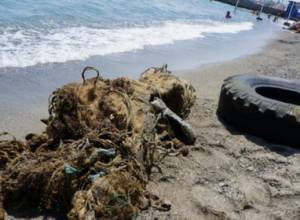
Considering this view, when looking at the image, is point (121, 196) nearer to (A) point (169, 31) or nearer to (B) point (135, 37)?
(B) point (135, 37)

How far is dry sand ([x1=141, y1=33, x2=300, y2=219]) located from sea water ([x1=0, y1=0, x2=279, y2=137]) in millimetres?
2152

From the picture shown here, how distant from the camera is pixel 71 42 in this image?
11609mm

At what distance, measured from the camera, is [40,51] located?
396 inches

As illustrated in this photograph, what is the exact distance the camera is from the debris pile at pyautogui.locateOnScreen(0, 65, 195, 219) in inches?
163

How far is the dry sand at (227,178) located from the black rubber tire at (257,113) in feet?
0.50

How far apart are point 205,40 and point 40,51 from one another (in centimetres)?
811

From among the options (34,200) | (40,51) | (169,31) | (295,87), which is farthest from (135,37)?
(34,200)

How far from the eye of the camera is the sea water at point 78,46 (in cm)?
738

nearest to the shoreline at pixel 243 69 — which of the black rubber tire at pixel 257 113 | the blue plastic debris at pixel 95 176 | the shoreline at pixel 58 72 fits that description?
the shoreline at pixel 58 72

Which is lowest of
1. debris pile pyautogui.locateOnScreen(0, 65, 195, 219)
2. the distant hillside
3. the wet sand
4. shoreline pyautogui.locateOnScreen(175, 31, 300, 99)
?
the distant hillside

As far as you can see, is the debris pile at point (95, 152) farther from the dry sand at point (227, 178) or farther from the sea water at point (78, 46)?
the sea water at point (78, 46)

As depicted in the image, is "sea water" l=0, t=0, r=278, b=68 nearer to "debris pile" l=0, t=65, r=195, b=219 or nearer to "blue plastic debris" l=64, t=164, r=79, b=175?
"debris pile" l=0, t=65, r=195, b=219

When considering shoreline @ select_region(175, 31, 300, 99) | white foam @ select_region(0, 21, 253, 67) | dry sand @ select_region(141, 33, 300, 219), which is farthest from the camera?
shoreline @ select_region(175, 31, 300, 99)

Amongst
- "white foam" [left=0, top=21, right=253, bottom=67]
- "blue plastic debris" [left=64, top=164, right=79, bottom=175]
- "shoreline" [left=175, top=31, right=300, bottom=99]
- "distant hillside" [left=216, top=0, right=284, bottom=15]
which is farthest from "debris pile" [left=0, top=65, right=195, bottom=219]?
A: "distant hillside" [left=216, top=0, right=284, bottom=15]
